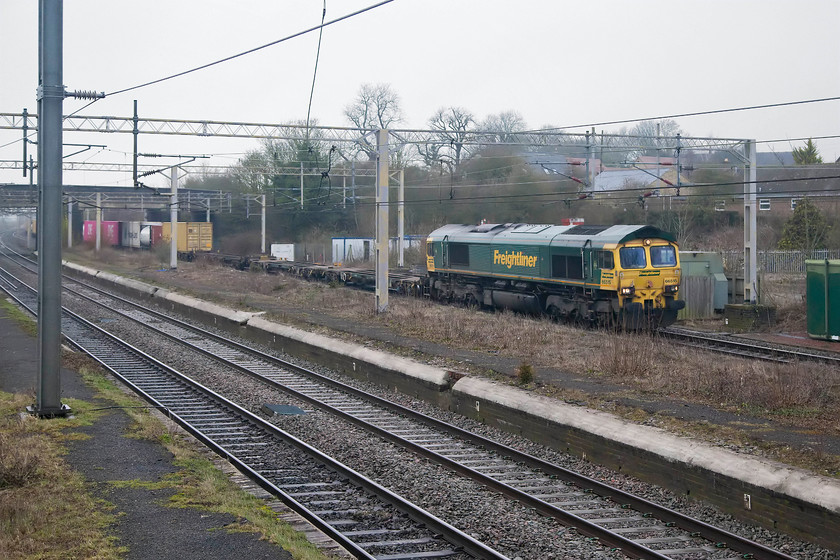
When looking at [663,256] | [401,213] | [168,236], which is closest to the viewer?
[663,256]

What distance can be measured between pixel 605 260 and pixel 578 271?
1.32 metres

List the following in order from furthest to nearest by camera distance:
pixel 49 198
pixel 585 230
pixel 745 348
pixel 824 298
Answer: pixel 585 230, pixel 824 298, pixel 745 348, pixel 49 198

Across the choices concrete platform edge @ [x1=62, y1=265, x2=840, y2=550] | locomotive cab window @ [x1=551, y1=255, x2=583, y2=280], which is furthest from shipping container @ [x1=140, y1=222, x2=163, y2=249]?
concrete platform edge @ [x1=62, y1=265, x2=840, y2=550]

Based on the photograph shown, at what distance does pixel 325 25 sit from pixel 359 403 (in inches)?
260

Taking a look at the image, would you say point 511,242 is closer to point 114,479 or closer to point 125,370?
point 125,370

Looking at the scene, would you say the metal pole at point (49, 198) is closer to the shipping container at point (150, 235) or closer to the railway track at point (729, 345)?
the railway track at point (729, 345)

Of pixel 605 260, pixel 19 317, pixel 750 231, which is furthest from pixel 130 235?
pixel 750 231

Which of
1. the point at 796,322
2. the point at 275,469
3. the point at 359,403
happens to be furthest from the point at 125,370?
the point at 796,322

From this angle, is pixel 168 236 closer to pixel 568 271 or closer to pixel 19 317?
pixel 19 317

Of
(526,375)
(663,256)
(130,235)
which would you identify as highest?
(130,235)

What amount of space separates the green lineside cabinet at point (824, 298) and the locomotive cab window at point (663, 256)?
3593mm

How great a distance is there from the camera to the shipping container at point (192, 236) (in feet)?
205

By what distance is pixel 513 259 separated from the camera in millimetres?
26391

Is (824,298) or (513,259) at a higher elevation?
(513,259)
